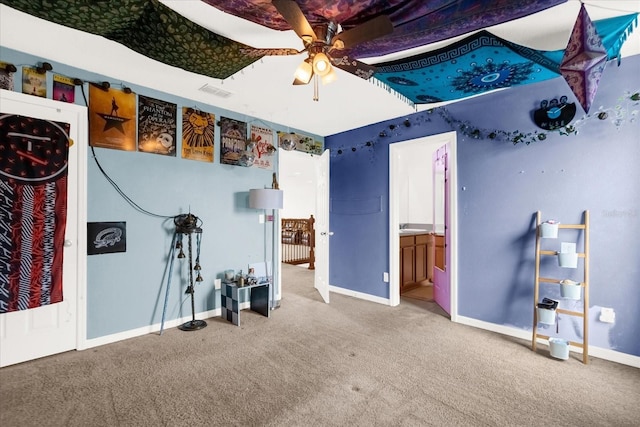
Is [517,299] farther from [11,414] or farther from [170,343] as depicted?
[11,414]

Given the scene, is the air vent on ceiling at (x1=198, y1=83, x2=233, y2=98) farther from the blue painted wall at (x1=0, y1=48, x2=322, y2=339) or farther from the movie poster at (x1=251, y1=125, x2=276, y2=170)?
the movie poster at (x1=251, y1=125, x2=276, y2=170)

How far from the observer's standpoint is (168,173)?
3.14 m

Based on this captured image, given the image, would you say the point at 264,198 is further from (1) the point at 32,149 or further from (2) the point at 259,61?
(1) the point at 32,149

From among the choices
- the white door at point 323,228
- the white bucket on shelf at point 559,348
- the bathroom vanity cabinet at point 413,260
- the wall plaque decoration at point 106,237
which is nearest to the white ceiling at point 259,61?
the white door at point 323,228

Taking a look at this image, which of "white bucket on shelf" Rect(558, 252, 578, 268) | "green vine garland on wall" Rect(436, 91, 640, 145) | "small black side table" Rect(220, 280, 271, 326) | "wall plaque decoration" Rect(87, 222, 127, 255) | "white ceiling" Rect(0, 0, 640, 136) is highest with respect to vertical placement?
"white ceiling" Rect(0, 0, 640, 136)

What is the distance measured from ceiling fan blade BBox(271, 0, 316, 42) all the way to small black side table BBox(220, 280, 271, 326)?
253 cm

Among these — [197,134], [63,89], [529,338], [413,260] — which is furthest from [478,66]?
[63,89]

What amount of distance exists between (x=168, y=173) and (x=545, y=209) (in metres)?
3.76

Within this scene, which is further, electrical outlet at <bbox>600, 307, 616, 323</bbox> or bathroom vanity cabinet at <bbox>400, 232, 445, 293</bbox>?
bathroom vanity cabinet at <bbox>400, 232, 445, 293</bbox>

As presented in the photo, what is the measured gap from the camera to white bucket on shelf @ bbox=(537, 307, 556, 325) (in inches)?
99.0

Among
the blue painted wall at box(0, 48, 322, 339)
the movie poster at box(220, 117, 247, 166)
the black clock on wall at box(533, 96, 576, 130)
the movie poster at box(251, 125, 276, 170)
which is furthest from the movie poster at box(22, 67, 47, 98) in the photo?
the black clock on wall at box(533, 96, 576, 130)

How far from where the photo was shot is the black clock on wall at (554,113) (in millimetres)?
2662

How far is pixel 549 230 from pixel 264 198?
282 centimetres

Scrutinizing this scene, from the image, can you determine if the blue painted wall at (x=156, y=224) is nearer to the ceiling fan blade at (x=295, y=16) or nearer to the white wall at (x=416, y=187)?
the ceiling fan blade at (x=295, y=16)
